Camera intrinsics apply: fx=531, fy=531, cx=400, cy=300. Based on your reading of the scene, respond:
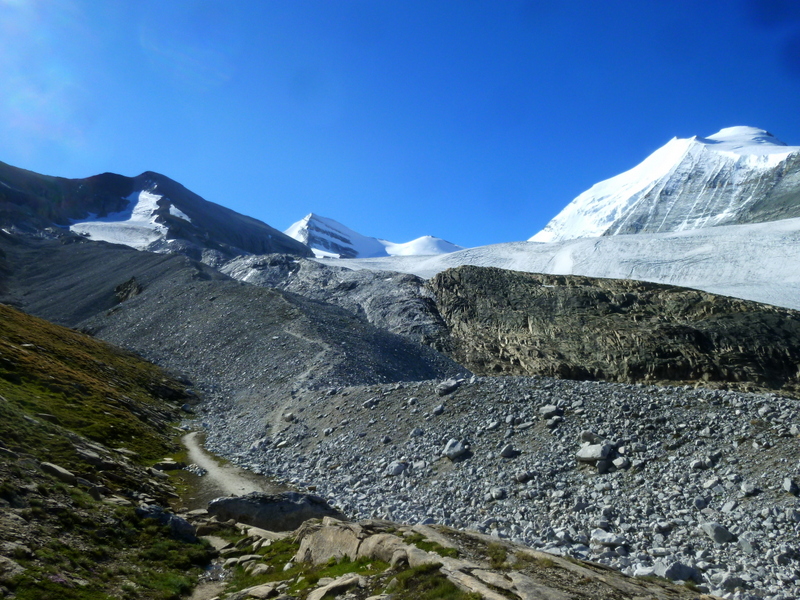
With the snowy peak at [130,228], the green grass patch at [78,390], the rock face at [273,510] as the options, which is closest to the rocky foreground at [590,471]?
the rock face at [273,510]

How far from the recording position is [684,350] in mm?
55688

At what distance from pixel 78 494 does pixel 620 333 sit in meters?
56.6

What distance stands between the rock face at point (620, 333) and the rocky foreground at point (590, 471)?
1470 inches

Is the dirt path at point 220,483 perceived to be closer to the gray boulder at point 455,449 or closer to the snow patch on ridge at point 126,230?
the gray boulder at point 455,449

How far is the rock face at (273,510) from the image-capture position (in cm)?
1499

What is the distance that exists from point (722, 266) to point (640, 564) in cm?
9093

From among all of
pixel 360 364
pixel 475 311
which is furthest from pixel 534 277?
pixel 360 364

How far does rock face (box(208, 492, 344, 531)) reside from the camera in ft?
49.2

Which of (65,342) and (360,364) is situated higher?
(360,364)

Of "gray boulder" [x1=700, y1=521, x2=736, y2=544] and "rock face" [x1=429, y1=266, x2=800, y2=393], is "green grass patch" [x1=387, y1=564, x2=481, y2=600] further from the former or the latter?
"rock face" [x1=429, y1=266, x2=800, y2=393]

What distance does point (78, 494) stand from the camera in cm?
1327

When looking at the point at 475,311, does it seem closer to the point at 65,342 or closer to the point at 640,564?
the point at 65,342

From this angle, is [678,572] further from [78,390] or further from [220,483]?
[78,390]

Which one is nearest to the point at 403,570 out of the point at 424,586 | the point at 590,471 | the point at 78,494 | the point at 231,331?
the point at 424,586
